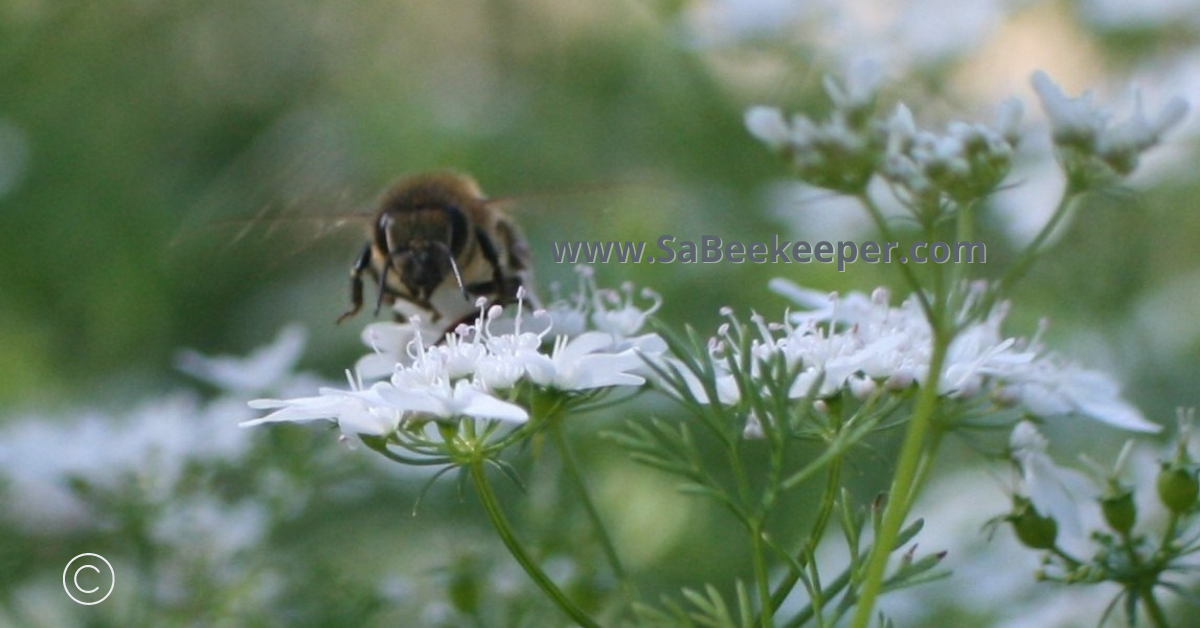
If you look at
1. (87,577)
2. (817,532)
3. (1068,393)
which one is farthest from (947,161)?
(87,577)

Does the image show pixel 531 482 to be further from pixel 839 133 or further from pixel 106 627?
pixel 839 133

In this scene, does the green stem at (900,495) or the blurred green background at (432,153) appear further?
the blurred green background at (432,153)

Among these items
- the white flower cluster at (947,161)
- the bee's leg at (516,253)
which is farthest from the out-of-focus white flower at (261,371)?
the white flower cluster at (947,161)

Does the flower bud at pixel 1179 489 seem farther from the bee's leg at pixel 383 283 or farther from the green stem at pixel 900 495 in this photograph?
the bee's leg at pixel 383 283

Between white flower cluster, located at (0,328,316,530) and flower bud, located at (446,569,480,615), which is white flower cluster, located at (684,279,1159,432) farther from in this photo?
white flower cluster, located at (0,328,316,530)

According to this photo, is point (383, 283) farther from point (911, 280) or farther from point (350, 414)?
point (911, 280)

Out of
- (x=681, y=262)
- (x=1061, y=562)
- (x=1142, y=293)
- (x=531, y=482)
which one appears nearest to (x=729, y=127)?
(x=681, y=262)

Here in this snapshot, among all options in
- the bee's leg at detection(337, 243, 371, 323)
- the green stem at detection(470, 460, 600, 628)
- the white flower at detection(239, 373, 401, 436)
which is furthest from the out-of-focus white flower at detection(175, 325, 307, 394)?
the green stem at detection(470, 460, 600, 628)
